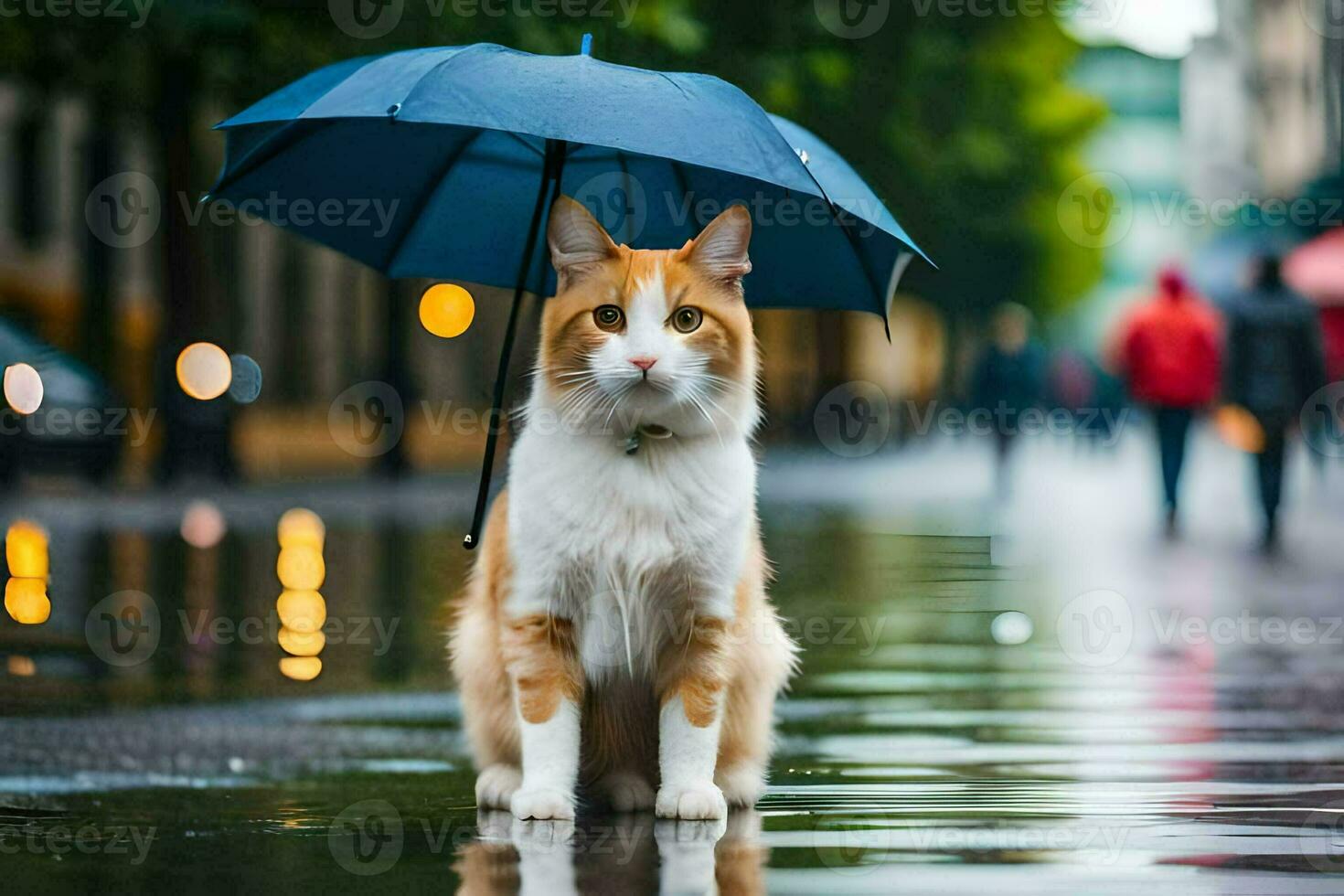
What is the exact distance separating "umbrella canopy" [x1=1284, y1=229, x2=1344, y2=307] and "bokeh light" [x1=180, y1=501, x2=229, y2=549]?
785 inches

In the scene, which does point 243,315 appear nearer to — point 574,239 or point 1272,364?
point 1272,364

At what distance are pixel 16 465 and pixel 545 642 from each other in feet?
53.0

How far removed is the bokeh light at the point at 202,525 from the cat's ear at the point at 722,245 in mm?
10224

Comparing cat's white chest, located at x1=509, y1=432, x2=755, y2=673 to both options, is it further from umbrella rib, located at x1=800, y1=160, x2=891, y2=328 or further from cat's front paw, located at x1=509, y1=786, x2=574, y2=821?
umbrella rib, located at x1=800, y1=160, x2=891, y2=328

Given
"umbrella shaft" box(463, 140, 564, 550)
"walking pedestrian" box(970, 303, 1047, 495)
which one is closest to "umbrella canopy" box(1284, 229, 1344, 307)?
"walking pedestrian" box(970, 303, 1047, 495)

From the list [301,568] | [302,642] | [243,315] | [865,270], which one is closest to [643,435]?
[865,270]

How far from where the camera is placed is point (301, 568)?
44.0 feet

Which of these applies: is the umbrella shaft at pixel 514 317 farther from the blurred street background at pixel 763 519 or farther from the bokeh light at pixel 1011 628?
the bokeh light at pixel 1011 628

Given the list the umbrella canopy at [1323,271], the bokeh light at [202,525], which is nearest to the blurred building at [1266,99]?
the umbrella canopy at [1323,271]

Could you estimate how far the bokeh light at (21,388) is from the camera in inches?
796

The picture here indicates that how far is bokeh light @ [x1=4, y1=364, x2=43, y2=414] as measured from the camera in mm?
20219

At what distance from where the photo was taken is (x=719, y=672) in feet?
17.3

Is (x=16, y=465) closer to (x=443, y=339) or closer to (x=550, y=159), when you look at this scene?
(x=550, y=159)

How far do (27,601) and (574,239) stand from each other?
708 cm
